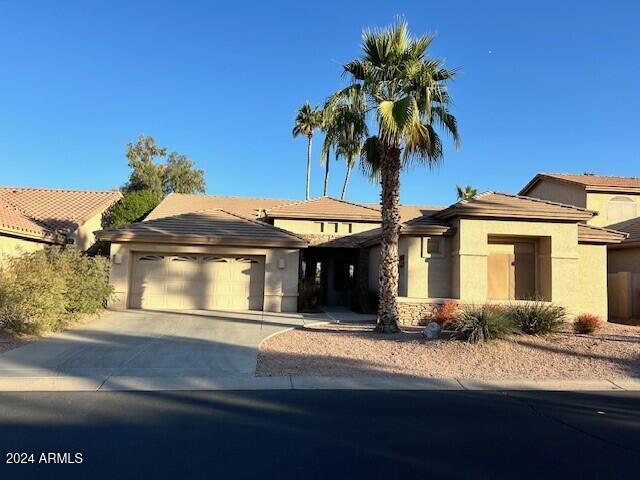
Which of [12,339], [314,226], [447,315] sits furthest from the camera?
[314,226]

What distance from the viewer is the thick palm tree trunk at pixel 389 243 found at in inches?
537

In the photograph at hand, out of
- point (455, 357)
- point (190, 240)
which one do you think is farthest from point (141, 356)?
point (190, 240)

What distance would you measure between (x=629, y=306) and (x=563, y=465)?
58.6 feet

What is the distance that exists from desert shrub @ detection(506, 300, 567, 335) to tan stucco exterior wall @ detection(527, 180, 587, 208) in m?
14.8

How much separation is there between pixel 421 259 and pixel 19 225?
1461 centimetres

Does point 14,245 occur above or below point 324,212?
below

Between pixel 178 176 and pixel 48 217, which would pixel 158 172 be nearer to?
pixel 178 176

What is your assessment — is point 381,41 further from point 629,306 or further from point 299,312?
point 629,306

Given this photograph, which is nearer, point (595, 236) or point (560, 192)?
point (595, 236)

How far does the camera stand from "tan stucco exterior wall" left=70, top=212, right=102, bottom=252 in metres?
23.4

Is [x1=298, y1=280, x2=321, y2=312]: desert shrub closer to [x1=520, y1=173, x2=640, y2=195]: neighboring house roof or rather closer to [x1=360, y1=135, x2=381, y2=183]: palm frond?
[x1=360, y1=135, x2=381, y2=183]: palm frond

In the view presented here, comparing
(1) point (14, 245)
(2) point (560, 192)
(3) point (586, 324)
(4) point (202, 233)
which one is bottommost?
(3) point (586, 324)

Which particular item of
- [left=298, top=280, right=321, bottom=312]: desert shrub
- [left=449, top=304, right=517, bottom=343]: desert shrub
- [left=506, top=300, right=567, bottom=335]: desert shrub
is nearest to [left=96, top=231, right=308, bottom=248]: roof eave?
[left=298, top=280, right=321, bottom=312]: desert shrub

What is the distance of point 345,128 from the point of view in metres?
14.3
